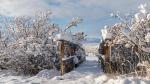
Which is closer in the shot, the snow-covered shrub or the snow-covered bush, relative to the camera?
the snow-covered bush

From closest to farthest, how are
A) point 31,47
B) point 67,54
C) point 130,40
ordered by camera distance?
point 130,40, point 31,47, point 67,54

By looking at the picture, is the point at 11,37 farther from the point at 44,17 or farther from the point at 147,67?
the point at 147,67

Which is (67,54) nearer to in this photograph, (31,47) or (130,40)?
(31,47)

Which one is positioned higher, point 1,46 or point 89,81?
point 1,46

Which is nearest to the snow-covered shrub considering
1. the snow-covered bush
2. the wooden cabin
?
the wooden cabin

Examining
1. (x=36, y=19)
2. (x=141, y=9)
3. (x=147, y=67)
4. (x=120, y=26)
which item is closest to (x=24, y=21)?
(x=36, y=19)

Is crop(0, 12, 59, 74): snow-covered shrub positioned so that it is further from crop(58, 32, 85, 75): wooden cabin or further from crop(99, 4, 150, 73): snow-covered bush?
crop(99, 4, 150, 73): snow-covered bush

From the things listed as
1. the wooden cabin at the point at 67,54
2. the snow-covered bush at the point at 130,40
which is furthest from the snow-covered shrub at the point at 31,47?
the snow-covered bush at the point at 130,40

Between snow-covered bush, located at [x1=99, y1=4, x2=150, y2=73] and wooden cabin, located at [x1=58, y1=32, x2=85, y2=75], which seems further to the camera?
wooden cabin, located at [x1=58, y1=32, x2=85, y2=75]

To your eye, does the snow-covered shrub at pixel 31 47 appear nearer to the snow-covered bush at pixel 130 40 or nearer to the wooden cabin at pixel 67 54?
the wooden cabin at pixel 67 54

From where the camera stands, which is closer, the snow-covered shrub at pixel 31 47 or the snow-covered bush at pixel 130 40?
the snow-covered bush at pixel 130 40

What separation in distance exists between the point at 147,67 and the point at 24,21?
972cm

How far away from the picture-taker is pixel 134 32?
49.0 feet

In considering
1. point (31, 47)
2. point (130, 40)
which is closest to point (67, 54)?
point (31, 47)
